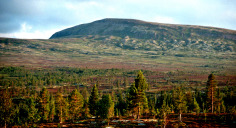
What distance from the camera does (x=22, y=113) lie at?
6750 centimetres

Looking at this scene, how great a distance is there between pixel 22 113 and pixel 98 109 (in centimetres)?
3585

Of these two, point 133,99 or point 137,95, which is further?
point 133,99

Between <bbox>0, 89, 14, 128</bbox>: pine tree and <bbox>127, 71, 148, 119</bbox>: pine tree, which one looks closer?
<bbox>0, 89, 14, 128</bbox>: pine tree

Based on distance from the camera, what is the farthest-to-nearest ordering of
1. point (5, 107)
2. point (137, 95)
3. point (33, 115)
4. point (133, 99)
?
point (33, 115) → point (133, 99) → point (137, 95) → point (5, 107)

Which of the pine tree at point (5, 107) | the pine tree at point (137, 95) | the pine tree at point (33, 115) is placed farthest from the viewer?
the pine tree at point (33, 115)

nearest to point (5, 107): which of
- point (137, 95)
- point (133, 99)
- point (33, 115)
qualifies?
point (33, 115)

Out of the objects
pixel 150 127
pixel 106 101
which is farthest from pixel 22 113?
pixel 150 127

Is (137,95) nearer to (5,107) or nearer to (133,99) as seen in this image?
(133,99)

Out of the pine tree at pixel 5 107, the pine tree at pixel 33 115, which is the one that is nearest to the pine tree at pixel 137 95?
the pine tree at pixel 33 115

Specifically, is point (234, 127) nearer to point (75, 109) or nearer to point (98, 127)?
point (98, 127)

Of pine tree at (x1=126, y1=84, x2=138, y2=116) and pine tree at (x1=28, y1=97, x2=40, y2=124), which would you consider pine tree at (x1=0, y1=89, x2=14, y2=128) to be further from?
pine tree at (x1=126, y1=84, x2=138, y2=116)

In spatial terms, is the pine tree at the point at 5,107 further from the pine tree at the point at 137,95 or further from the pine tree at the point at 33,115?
the pine tree at the point at 137,95

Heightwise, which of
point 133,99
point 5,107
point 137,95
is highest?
point 137,95

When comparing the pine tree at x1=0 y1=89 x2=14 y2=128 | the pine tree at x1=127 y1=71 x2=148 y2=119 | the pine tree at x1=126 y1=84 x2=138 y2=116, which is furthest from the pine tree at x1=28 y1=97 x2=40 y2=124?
the pine tree at x1=127 y1=71 x2=148 y2=119
